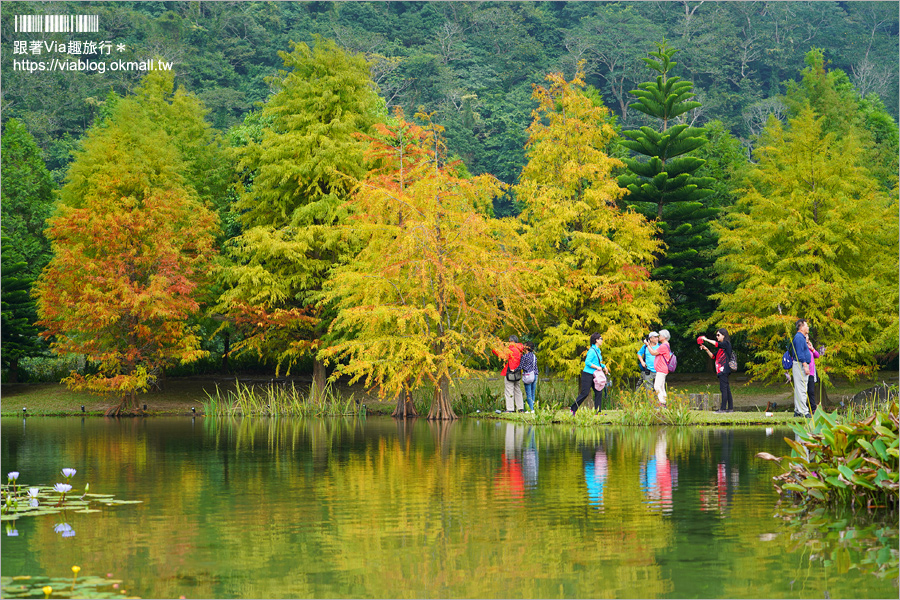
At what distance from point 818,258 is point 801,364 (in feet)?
37.5

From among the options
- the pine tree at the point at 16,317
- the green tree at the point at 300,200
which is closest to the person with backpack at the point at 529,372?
the green tree at the point at 300,200

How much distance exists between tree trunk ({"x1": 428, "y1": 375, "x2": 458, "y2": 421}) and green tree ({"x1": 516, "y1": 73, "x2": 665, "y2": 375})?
14.0ft

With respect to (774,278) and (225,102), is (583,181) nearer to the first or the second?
(774,278)

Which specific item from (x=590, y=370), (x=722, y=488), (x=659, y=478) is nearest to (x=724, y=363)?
(x=590, y=370)

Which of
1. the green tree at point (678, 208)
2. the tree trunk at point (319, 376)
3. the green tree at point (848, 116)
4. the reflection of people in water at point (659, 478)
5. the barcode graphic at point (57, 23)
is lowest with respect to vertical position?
the reflection of people in water at point (659, 478)

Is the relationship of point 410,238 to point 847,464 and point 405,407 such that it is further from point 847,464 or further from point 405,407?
point 847,464

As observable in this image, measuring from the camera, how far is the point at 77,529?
28.8 feet

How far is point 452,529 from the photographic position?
28.0ft

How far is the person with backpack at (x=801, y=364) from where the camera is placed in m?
18.7

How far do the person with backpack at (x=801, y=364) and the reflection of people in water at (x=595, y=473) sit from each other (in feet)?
16.6

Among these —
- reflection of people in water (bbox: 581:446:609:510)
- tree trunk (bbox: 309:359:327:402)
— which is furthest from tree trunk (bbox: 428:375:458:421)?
reflection of people in water (bbox: 581:446:609:510)

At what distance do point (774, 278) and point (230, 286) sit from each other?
15464 millimetres

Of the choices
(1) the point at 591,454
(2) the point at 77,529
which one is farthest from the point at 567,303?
(2) the point at 77,529

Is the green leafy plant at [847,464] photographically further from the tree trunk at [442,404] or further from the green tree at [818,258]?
the green tree at [818,258]
